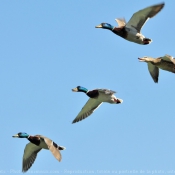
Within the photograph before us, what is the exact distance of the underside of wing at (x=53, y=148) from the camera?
22337 mm

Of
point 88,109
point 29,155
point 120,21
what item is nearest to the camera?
point 29,155

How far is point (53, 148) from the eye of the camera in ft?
76.9

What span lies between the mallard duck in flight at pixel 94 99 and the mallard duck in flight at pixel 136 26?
77.1 inches

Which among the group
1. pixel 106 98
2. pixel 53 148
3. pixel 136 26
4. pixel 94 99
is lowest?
pixel 53 148

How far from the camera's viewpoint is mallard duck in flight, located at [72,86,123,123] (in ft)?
84.0

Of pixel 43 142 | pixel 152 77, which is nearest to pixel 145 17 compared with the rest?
pixel 152 77

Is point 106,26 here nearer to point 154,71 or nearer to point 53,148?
point 154,71

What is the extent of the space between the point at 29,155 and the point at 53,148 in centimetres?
293

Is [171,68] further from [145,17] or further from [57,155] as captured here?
[57,155]

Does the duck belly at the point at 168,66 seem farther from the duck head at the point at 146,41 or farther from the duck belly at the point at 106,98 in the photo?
the duck belly at the point at 106,98

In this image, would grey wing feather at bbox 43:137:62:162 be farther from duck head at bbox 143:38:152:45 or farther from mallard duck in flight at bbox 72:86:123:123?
duck head at bbox 143:38:152:45

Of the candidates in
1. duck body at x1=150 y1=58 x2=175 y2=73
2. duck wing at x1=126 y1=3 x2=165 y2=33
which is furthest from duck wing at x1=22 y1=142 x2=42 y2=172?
duck wing at x1=126 y1=3 x2=165 y2=33

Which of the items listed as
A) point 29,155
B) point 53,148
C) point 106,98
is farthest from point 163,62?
point 29,155

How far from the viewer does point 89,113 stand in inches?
1079
